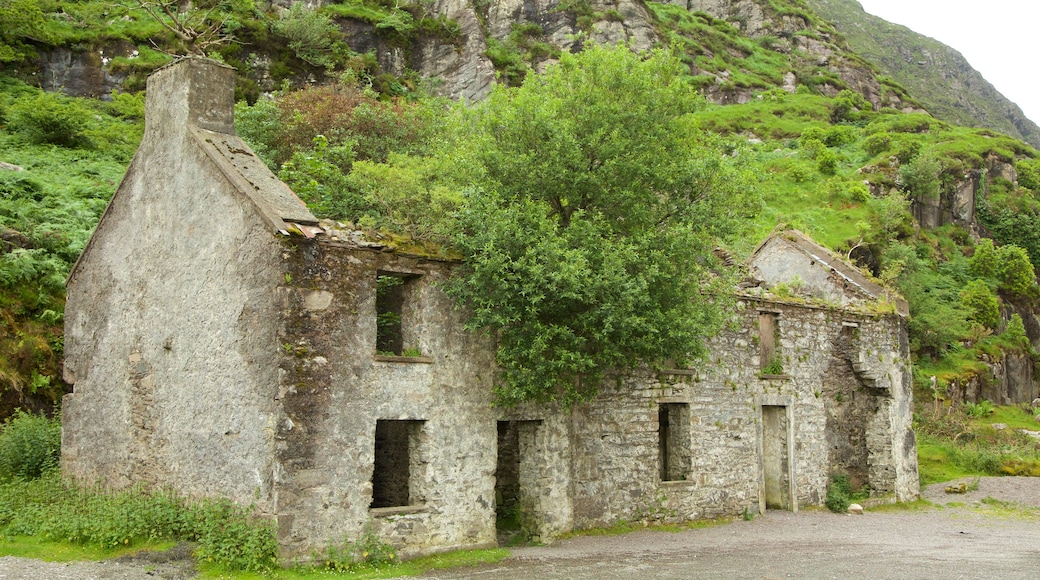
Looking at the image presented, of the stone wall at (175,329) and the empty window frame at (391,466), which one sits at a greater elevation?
the stone wall at (175,329)

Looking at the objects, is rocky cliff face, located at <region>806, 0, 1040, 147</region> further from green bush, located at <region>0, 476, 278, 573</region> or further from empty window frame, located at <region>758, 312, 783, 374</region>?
green bush, located at <region>0, 476, 278, 573</region>

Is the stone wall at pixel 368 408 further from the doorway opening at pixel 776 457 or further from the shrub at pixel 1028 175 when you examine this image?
the shrub at pixel 1028 175

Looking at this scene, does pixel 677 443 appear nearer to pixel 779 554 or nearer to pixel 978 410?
pixel 779 554

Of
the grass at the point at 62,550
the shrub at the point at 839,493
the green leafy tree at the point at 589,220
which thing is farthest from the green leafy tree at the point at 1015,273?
the grass at the point at 62,550

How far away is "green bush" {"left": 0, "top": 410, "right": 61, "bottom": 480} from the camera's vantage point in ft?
53.8

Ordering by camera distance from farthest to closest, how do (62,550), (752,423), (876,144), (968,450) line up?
(876,144), (968,450), (752,423), (62,550)

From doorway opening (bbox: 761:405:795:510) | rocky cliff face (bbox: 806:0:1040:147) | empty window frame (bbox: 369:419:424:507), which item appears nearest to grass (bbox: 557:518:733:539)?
doorway opening (bbox: 761:405:795:510)

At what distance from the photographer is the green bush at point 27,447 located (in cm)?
1639

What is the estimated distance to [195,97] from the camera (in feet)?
46.4

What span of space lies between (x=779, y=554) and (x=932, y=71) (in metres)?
138

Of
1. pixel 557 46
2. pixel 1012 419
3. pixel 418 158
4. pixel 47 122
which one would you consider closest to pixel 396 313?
pixel 418 158

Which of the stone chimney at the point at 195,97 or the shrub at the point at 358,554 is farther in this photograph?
the stone chimney at the point at 195,97

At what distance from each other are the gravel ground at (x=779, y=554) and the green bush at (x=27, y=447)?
542cm

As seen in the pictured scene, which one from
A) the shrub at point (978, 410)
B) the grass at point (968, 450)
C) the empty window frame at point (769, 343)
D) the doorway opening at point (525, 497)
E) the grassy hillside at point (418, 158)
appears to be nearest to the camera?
the doorway opening at point (525, 497)
